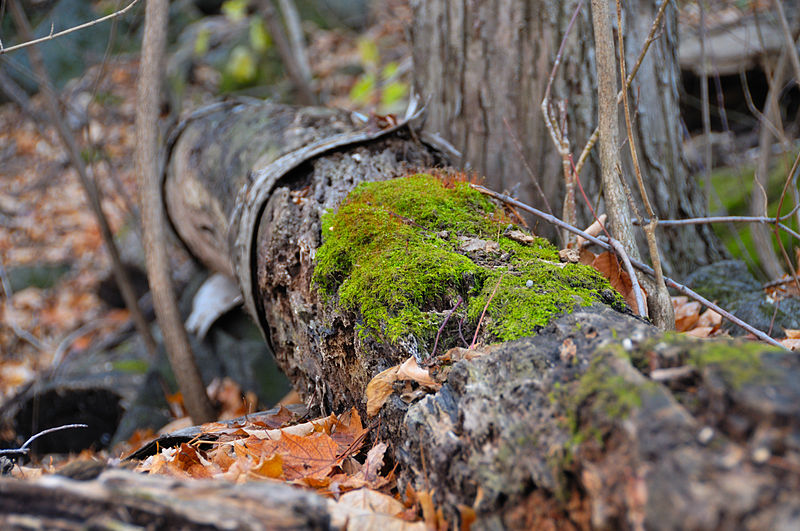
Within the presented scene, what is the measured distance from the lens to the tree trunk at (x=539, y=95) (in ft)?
8.50

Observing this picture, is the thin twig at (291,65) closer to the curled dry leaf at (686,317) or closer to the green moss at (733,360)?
the curled dry leaf at (686,317)

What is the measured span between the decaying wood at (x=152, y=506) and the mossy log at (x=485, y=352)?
16.5 inches

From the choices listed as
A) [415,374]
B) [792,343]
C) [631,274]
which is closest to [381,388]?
[415,374]

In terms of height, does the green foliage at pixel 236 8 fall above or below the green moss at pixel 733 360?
above

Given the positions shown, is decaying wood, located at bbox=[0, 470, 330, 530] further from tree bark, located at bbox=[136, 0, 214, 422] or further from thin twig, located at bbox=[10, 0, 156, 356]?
thin twig, located at bbox=[10, 0, 156, 356]

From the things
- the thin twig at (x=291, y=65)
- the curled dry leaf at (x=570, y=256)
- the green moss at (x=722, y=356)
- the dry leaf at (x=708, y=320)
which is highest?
the thin twig at (x=291, y=65)

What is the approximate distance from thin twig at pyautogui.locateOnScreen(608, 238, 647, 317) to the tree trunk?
0.88 m

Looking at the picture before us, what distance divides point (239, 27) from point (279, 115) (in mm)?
6022

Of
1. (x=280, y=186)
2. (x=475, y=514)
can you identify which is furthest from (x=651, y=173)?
(x=475, y=514)

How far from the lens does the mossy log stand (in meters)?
0.91

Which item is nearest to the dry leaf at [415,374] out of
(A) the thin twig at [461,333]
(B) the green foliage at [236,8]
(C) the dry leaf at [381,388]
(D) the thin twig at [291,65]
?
(C) the dry leaf at [381,388]

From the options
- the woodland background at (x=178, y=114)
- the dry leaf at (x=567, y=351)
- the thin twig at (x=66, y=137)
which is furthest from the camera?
the thin twig at (x=66, y=137)

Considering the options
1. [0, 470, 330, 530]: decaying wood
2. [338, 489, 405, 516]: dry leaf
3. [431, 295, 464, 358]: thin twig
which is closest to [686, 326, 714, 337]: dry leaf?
[431, 295, 464, 358]: thin twig

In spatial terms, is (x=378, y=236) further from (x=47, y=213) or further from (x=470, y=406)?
(x=47, y=213)
